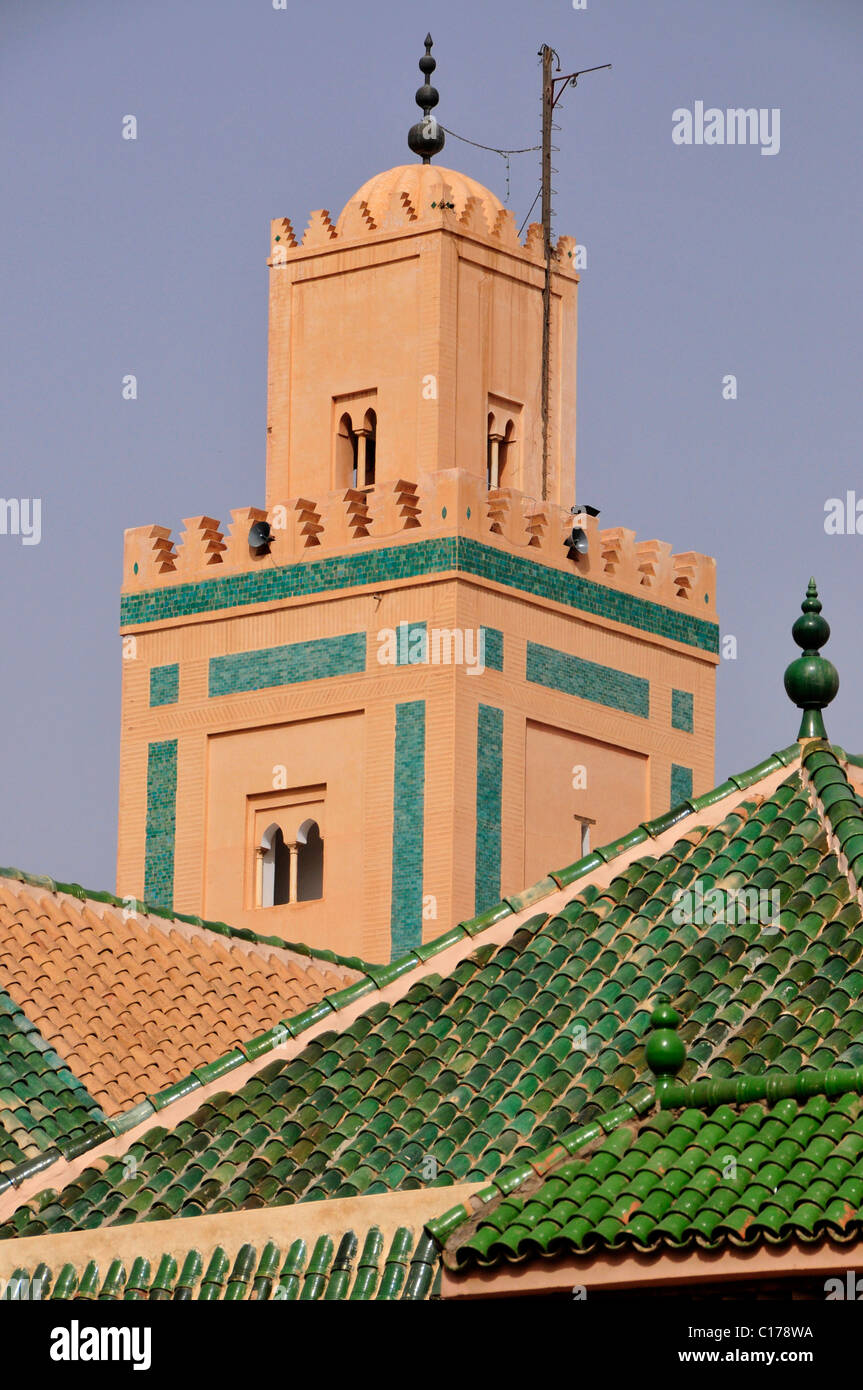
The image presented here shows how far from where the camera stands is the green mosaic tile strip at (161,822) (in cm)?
→ 3138

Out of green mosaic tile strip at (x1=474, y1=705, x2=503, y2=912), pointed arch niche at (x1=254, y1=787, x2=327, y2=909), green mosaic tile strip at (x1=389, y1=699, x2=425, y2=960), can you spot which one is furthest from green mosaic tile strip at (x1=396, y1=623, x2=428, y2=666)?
pointed arch niche at (x1=254, y1=787, x2=327, y2=909)

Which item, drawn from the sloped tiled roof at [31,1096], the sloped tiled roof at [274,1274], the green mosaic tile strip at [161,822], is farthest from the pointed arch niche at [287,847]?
the sloped tiled roof at [274,1274]

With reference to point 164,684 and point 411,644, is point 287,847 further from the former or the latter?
point 411,644

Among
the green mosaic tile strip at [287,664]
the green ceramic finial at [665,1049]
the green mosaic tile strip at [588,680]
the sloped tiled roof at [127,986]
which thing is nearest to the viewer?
the green ceramic finial at [665,1049]

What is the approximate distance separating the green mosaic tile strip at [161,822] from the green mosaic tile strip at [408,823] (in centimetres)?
258

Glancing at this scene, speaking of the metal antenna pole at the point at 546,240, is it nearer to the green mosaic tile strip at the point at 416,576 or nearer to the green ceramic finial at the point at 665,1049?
the green mosaic tile strip at the point at 416,576

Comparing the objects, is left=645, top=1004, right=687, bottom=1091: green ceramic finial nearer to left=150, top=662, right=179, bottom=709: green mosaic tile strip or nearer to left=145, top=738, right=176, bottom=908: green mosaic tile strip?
left=145, top=738, right=176, bottom=908: green mosaic tile strip

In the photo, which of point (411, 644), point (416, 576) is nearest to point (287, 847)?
point (411, 644)

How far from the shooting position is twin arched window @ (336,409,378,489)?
31.4m

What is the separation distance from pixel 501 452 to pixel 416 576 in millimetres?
2148

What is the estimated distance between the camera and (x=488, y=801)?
2988cm
